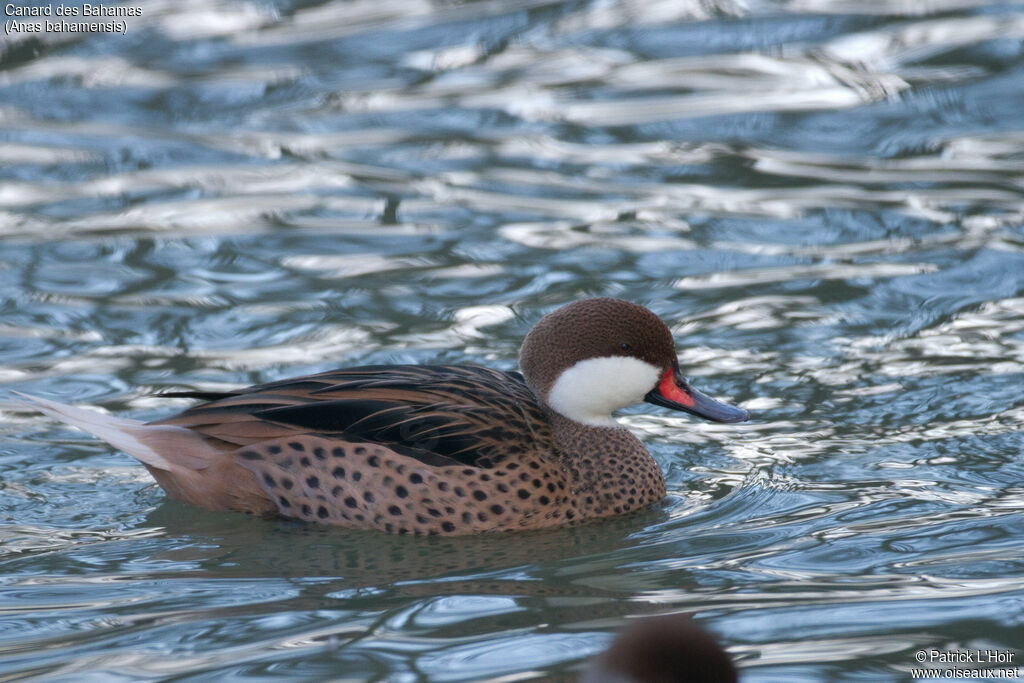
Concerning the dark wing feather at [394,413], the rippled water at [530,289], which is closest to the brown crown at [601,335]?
the dark wing feather at [394,413]

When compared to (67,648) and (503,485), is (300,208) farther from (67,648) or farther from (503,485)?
(67,648)

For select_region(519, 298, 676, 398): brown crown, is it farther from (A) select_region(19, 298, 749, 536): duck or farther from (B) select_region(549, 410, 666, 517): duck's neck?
(B) select_region(549, 410, 666, 517): duck's neck

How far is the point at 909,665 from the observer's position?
5.06m

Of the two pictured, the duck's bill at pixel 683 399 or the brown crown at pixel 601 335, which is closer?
the brown crown at pixel 601 335

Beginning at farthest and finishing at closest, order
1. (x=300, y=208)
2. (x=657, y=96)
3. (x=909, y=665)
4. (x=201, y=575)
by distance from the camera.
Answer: (x=657, y=96) < (x=300, y=208) < (x=201, y=575) < (x=909, y=665)

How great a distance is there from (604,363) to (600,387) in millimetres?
132

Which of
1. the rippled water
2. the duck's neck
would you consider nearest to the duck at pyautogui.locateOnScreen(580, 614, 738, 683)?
the rippled water

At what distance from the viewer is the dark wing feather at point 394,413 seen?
21.5 feet

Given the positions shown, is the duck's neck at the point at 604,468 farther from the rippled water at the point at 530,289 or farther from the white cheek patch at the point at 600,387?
the rippled water at the point at 530,289

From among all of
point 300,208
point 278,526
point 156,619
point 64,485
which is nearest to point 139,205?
point 300,208

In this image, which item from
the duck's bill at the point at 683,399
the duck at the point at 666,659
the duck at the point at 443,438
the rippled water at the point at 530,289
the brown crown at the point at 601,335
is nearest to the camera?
the duck at the point at 666,659

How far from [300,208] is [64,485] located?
408cm

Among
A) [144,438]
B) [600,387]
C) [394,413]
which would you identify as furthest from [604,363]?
[144,438]

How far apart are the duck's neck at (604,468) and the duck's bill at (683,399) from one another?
0.83 ft
